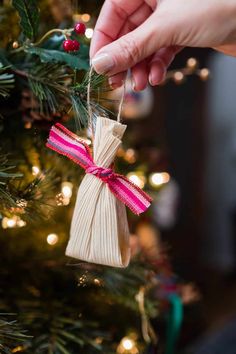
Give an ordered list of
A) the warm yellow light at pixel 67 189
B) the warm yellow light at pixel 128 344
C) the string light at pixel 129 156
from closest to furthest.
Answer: the warm yellow light at pixel 67 189, the warm yellow light at pixel 128 344, the string light at pixel 129 156

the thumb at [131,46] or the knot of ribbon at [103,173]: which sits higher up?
the thumb at [131,46]

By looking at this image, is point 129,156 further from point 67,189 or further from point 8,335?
point 8,335

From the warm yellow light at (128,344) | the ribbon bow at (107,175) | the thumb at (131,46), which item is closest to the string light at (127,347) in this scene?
the warm yellow light at (128,344)

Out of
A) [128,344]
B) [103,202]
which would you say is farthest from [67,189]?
[128,344]

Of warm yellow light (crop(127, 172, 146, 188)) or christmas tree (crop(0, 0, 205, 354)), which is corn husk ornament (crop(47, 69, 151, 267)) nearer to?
christmas tree (crop(0, 0, 205, 354))

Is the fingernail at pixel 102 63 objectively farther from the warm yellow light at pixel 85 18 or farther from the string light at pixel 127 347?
the string light at pixel 127 347

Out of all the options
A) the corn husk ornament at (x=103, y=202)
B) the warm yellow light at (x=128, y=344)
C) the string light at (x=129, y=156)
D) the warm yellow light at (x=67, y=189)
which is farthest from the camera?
the string light at (x=129, y=156)

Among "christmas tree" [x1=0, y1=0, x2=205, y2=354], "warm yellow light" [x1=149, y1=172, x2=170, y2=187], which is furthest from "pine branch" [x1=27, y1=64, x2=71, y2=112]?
"warm yellow light" [x1=149, y1=172, x2=170, y2=187]
